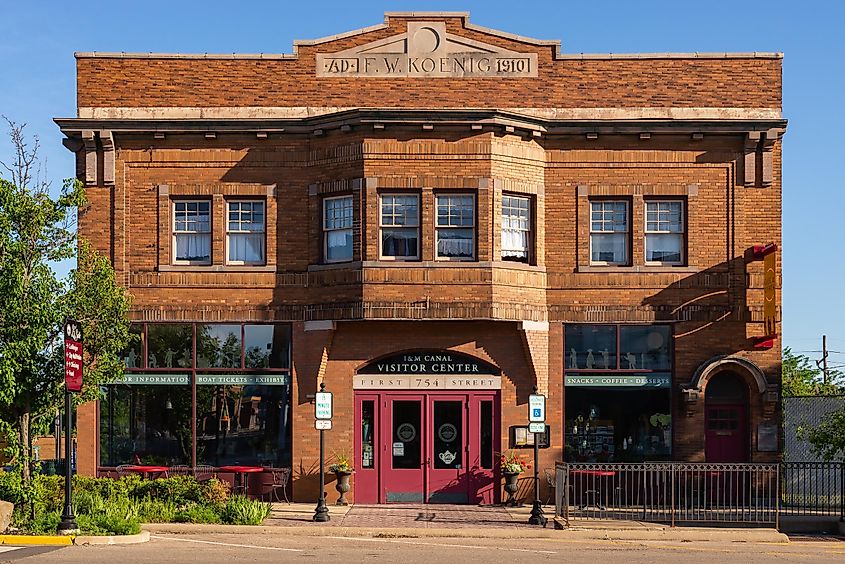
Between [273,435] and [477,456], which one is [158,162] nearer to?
[273,435]

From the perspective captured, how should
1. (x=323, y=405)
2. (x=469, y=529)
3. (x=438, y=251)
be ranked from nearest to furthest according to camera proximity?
1. (x=469, y=529)
2. (x=323, y=405)
3. (x=438, y=251)

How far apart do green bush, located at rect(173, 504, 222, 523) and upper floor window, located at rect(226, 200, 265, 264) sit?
20.0ft

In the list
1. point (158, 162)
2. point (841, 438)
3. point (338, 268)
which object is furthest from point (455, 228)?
point (841, 438)

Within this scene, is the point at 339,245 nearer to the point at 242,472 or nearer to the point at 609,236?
the point at 242,472

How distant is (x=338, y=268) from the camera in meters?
24.7

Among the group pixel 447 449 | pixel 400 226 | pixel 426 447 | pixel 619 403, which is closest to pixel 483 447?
pixel 447 449

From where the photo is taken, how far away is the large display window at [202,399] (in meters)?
25.0

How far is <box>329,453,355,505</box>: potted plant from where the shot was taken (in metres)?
24.4

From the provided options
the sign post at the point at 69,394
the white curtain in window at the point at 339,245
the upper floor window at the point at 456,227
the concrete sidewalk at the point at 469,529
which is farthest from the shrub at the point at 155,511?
the upper floor window at the point at 456,227

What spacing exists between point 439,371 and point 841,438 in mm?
8524

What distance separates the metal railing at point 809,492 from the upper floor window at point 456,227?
812cm

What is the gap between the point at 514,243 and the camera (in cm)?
2512

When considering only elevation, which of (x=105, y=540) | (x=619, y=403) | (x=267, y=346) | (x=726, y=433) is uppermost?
(x=267, y=346)

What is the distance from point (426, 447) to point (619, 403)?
14.6ft
